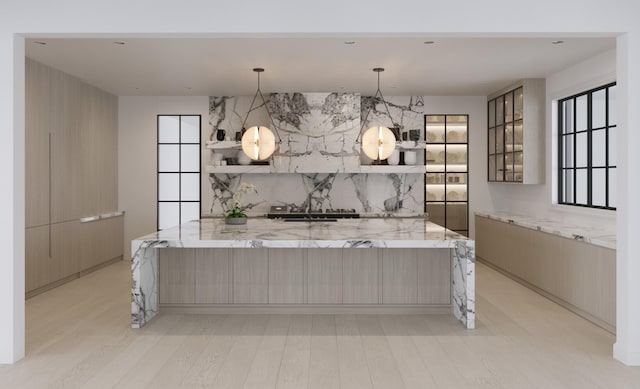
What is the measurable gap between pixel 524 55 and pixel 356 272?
2753 mm

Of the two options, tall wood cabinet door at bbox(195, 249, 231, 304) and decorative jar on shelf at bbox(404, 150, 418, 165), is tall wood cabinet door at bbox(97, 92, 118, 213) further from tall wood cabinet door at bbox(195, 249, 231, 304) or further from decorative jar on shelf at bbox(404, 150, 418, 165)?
decorative jar on shelf at bbox(404, 150, 418, 165)

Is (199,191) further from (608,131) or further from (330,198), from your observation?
(608,131)

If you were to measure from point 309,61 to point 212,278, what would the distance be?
2446mm

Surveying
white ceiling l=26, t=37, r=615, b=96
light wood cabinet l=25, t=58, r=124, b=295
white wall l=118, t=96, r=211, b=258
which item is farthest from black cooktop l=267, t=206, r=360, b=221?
light wood cabinet l=25, t=58, r=124, b=295

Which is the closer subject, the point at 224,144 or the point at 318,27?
the point at 318,27

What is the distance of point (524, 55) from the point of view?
548cm

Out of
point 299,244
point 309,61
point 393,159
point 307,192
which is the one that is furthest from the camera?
point 307,192

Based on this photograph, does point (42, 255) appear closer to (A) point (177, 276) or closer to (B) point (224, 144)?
(A) point (177, 276)

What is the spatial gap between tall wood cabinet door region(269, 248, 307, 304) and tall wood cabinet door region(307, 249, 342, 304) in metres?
0.07

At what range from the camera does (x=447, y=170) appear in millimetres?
8250

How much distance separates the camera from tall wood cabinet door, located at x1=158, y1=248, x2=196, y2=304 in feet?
16.0

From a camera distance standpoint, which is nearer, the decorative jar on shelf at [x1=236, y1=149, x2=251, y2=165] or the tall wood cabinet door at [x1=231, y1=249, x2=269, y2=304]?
the tall wood cabinet door at [x1=231, y1=249, x2=269, y2=304]
